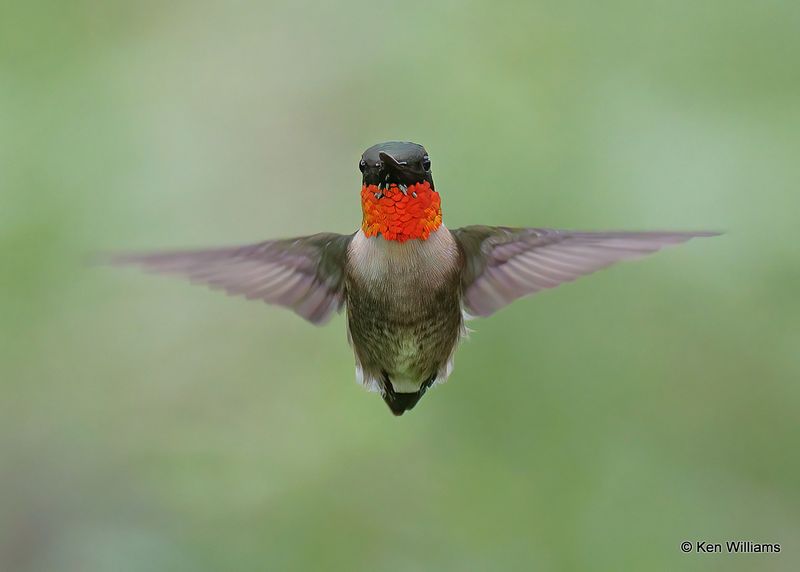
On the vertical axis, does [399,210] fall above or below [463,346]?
above

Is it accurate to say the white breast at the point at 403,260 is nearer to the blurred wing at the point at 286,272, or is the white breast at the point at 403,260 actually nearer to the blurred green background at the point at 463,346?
the blurred wing at the point at 286,272

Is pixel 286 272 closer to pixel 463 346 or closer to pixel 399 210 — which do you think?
pixel 399 210

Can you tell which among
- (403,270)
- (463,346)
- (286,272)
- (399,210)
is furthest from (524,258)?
(463,346)

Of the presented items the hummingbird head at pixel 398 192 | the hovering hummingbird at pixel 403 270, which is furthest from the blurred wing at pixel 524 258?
the hummingbird head at pixel 398 192

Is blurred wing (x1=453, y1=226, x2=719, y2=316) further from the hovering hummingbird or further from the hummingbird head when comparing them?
the hummingbird head

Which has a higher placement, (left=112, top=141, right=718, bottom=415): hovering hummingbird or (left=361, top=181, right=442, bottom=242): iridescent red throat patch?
(left=361, top=181, right=442, bottom=242): iridescent red throat patch

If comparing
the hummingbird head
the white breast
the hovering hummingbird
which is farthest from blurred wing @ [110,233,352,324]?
the hummingbird head
